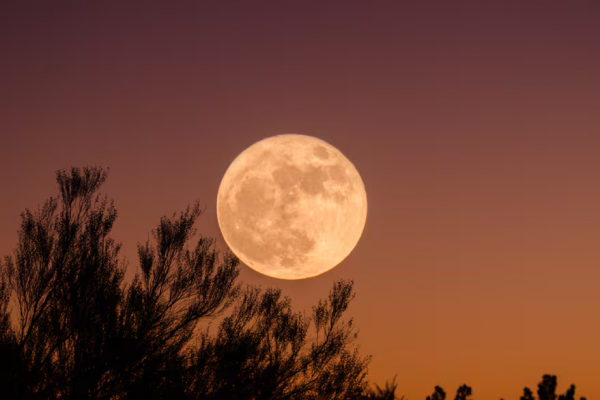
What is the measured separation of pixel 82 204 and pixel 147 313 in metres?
4.02

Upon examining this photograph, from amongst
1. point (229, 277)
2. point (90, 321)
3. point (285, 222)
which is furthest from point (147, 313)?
point (285, 222)

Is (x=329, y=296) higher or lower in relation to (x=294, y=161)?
lower

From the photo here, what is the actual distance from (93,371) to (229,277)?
5.39m

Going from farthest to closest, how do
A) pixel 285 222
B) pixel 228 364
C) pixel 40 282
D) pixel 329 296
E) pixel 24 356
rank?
pixel 329 296 < pixel 285 222 < pixel 228 364 < pixel 40 282 < pixel 24 356

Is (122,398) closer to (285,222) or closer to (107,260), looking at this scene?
(107,260)

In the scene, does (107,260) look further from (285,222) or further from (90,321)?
(285,222)

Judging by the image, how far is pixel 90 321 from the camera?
1855 centimetres

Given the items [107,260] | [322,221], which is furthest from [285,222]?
[107,260]

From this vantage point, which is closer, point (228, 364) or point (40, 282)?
point (40, 282)

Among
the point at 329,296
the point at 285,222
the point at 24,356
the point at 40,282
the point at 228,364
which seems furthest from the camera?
the point at 329,296

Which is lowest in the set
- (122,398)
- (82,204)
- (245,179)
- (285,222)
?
(122,398)

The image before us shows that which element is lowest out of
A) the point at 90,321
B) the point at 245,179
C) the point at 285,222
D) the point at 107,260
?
the point at 90,321

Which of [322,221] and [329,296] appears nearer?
[322,221]

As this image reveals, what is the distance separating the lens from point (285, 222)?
22609 millimetres
